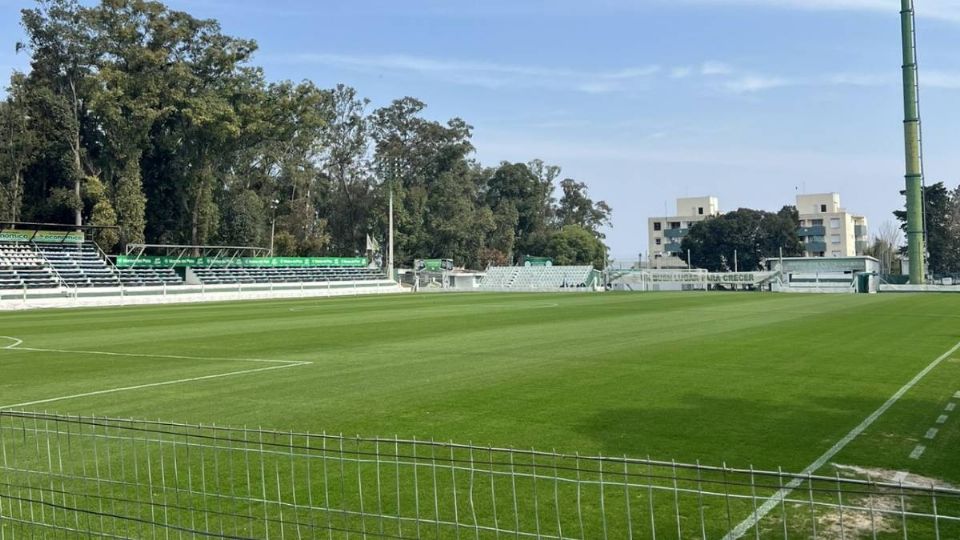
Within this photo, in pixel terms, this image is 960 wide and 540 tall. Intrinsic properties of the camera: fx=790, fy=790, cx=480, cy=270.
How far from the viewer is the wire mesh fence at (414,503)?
5.79 metres

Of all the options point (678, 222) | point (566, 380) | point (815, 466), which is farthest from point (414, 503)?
point (678, 222)

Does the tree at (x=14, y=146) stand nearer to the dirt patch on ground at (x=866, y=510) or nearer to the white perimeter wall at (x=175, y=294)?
the white perimeter wall at (x=175, y=294)

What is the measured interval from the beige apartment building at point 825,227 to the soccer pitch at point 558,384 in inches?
4359

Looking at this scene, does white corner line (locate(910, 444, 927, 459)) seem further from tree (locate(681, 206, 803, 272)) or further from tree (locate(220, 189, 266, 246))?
tree (locate(681, 206, 803, 272))

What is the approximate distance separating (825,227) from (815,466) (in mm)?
133359

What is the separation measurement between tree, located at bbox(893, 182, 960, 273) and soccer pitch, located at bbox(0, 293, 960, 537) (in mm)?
81737

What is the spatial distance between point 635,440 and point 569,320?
67.0 ft

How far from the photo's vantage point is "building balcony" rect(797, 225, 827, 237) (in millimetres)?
129625

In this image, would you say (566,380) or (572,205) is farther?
(572,205)

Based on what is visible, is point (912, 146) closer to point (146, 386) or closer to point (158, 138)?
point (158, 138)

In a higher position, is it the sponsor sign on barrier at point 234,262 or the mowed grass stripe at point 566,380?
the sponsor sign on barrier at point 234,262

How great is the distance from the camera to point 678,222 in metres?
145

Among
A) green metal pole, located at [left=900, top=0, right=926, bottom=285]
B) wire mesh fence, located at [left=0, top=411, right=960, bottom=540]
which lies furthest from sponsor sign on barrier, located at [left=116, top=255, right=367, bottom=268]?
wire mesh fence, located at [left=0, top=411, right=960, bottom=540]

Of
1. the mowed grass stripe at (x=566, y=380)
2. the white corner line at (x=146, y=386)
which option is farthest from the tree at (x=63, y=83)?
the white corner line at (x=146, y=386)
